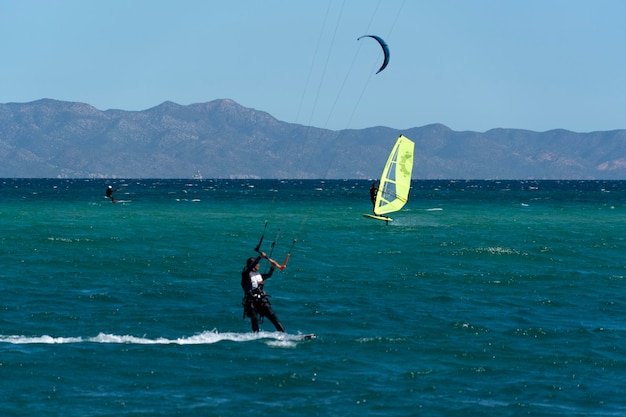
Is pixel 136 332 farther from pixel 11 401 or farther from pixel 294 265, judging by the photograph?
pixel 294 265

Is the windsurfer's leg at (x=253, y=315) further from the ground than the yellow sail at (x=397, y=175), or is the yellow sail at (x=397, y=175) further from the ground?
the yellow sail at (x=397, y=175)

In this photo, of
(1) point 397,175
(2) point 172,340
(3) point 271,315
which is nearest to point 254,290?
(3) point 271,315

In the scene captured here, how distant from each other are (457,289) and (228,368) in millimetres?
14920

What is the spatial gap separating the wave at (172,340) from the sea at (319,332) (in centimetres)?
8

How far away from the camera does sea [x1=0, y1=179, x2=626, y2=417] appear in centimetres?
2023

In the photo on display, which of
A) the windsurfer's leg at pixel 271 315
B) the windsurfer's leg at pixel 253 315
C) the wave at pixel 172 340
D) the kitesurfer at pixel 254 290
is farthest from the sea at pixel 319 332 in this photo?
the kitesurfer at pixel 254 290

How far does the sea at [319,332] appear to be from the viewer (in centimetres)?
2023

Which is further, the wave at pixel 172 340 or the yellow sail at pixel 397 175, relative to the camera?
the yellow sail at pixel 397 175

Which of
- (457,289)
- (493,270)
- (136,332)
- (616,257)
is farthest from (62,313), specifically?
(616,257)

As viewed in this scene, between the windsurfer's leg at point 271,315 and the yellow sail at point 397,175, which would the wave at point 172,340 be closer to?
the windsurfer's leg at point 271,315

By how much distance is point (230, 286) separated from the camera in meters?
36.1

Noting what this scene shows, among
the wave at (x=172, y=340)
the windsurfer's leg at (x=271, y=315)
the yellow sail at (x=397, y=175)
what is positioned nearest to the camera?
the wave at (x=172, y=340)

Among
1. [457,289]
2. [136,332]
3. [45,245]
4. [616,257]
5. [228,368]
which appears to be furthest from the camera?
[45,245]

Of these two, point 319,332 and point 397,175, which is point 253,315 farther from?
point 397,175
